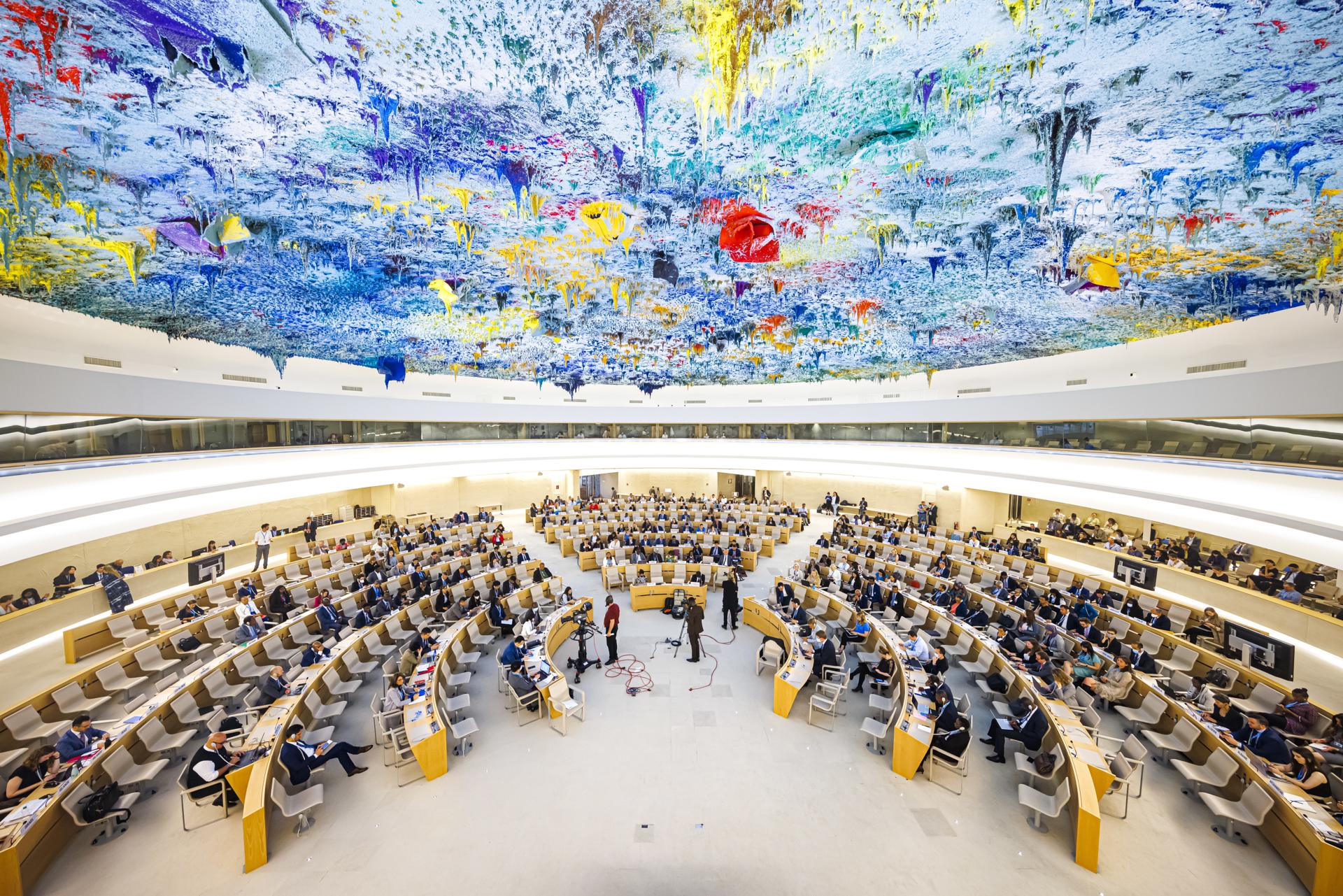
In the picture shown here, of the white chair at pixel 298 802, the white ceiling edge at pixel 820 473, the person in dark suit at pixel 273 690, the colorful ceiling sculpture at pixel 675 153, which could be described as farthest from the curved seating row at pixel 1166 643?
the person in dark suit at pixel 273 690

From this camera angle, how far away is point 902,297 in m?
8.23

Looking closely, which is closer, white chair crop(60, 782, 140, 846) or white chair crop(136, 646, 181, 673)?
white chair crop(60, 782, 140, 846)

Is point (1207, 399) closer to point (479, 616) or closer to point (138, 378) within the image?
point (479, 616)

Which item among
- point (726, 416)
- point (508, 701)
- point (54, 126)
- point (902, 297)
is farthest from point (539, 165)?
point (726, 416)

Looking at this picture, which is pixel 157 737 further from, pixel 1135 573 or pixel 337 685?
pixel 1135 573

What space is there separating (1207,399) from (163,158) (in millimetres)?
15232

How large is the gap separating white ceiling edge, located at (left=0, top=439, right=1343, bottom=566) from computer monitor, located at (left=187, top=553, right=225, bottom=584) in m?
2.70

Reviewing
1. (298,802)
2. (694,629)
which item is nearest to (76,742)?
(298,802)

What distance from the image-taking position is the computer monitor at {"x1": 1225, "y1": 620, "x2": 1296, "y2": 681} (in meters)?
8.47

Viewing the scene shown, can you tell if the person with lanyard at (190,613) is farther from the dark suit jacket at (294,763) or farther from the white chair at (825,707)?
the white chair at (825,707)

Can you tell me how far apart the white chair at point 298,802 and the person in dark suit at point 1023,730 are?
9.78 m

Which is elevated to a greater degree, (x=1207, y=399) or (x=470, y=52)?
(x=470, y=52)

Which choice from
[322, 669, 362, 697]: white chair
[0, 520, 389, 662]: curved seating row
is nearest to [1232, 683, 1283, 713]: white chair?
[322, 669, 362, 697]: white chair

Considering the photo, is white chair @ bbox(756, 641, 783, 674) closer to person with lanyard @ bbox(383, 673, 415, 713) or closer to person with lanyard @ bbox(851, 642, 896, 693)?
person with lanyard @ bbox(851, 642, 896, 693)
